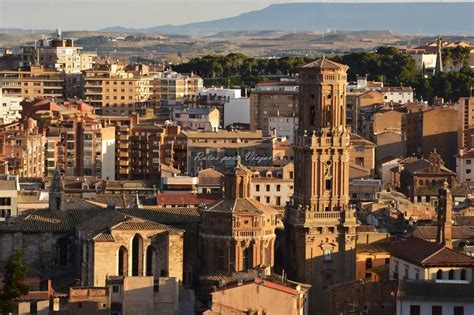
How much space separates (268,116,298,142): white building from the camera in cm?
9057

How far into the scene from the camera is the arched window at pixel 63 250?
165 feet

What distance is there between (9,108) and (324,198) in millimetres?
54246

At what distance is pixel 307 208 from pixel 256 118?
4513cm

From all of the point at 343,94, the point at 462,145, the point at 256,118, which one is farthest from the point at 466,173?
the point at 343,94

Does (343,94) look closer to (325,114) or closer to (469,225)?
(325,114)

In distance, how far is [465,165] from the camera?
7844 cm

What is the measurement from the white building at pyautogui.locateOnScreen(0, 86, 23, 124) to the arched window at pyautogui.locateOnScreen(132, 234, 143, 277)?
164 ft

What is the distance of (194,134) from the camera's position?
3236 inches

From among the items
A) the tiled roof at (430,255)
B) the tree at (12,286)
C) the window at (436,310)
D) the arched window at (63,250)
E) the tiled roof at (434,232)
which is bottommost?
A: the window at (436,310)

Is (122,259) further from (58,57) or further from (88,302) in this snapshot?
(58,57)

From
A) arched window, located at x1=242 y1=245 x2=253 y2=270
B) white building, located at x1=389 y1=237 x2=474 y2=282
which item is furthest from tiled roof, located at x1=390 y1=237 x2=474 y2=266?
arched window, located at x1=242 y1=245 x2=253 y2=270

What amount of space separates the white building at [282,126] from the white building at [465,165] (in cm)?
1303

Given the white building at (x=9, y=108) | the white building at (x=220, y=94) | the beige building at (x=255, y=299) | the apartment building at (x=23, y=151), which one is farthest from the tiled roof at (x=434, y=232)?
the white building at (x=220, y=94)

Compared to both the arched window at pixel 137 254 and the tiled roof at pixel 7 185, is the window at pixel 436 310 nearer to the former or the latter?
the arched window at pixel 137 254
